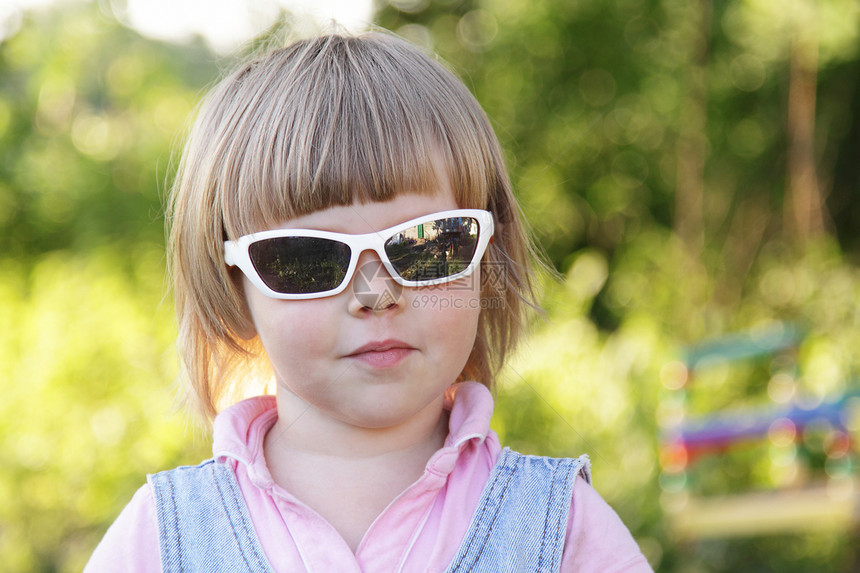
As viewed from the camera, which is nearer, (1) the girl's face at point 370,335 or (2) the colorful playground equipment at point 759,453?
(1) the girl's face at point 370,335

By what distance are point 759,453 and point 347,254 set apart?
10.9 ft

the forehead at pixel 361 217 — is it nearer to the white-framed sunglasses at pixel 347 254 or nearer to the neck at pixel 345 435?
the white-framed sunglasses at pixel 347 254

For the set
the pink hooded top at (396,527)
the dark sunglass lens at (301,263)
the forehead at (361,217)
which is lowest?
the pink hooded top at (396,527)

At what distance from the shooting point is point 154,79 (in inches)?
177

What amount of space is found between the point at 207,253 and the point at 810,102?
15.4 feet

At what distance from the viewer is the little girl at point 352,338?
1.15 m

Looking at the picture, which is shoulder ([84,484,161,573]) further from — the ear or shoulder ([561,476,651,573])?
shoulder ([561,476,651,573])

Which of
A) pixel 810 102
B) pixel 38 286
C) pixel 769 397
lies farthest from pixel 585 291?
pixel 38 286

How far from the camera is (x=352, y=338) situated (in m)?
1.15

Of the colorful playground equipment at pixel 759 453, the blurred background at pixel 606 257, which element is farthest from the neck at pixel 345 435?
the colorful playground equipment at pixel 759 453

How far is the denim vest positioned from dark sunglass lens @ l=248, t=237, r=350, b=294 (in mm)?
339

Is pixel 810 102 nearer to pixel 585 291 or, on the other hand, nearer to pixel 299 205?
pixel 585 291

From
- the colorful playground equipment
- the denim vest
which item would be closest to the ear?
the denim vest

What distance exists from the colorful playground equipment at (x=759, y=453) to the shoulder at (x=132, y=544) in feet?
7.68
